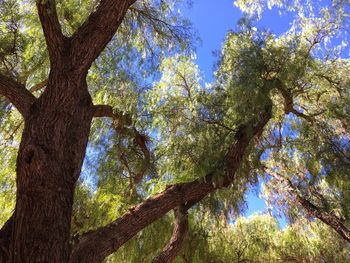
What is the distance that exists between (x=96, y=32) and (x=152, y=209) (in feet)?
4.80

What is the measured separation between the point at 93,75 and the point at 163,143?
125cm

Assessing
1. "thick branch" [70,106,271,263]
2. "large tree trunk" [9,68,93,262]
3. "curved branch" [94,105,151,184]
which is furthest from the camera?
"curved branch" [94,105,151,184]

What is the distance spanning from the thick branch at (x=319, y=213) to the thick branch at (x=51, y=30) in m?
4.12

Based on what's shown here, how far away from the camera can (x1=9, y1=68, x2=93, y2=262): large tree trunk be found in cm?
212

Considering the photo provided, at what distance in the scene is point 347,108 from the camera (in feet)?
16.2

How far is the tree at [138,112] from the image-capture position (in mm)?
2535

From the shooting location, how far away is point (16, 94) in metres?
2.92

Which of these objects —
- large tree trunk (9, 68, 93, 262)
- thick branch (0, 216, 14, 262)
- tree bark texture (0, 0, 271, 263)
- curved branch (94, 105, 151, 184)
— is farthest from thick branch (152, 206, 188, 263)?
thick branch (0, 216, 14, 262)

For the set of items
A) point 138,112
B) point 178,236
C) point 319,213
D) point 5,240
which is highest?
point 138,112

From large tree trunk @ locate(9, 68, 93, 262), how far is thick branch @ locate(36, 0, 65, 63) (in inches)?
7.5

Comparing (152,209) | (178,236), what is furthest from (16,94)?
(178,236)

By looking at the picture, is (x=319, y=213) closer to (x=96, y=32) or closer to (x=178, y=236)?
(x=178, y=236)

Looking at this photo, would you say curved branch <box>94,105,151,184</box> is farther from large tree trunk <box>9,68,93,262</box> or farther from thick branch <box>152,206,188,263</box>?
large tree trunk <box>9,68,93,262</box>

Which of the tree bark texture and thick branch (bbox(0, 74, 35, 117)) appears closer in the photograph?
the tree bark texture
